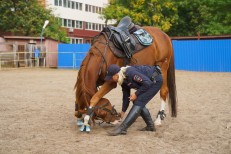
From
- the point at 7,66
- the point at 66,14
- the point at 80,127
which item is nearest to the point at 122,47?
the point at 80,127

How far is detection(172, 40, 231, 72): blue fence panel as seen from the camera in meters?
24.0

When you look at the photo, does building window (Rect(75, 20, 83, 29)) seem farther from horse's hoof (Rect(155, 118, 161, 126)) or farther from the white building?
horse's hoof (Rect(155, 118, 161, 126))

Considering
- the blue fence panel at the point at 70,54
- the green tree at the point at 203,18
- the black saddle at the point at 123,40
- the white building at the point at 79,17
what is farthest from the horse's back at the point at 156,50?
the white building at the point at 79,17

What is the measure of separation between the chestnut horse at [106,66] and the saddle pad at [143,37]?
129 mm

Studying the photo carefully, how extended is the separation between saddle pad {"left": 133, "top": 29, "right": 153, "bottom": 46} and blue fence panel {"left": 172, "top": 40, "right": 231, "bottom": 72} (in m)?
17.7

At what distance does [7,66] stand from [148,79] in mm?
23887

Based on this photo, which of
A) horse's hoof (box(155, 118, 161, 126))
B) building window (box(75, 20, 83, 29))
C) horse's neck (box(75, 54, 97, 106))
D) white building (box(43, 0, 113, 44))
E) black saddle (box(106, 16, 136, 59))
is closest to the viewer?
horse's neck (box(75, 54, 97, 106))

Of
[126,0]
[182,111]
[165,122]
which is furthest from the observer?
[126,0]

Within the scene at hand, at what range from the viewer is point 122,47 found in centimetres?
673

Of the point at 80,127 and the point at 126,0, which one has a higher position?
the point at 126,0

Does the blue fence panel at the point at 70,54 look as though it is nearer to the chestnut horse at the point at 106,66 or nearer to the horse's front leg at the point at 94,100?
the chestnut horse at the point at 106,66

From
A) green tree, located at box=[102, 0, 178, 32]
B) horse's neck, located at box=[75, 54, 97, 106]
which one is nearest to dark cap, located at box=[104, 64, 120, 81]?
horse's neck, located at box=[75, 54, 97, 106]

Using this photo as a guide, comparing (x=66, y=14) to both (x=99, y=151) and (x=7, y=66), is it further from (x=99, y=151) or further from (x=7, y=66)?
(x=99, y=151)

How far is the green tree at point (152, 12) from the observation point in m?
33.9
